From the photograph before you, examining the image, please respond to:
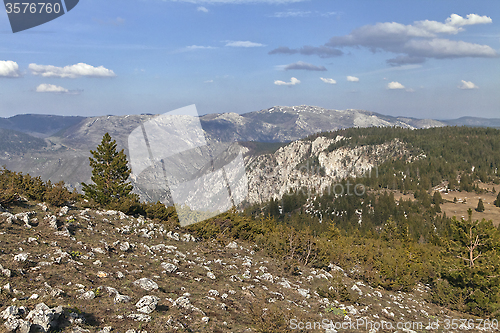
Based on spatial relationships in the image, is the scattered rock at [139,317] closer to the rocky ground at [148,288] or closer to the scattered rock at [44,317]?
the rocky ground at [148,288]

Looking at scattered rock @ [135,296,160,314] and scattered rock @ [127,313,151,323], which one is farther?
scattered rock @ [135,296,160,314]

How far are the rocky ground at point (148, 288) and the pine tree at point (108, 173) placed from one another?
14779 millimetres

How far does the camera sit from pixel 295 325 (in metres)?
11.7

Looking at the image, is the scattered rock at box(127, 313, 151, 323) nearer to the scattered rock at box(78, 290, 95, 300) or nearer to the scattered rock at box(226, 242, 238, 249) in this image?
the scattered rock at box(78, 290, 95, 300)

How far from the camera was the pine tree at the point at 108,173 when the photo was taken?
36062 millimetres

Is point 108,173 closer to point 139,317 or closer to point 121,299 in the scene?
point 121,299

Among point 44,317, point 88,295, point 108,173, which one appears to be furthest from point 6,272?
point 108,173

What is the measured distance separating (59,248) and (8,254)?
207 centimetres

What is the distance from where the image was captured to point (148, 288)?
39.4 ft

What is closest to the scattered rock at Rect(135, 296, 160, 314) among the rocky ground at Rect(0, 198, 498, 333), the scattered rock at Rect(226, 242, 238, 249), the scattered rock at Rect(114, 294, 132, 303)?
the rocky ground at Rect(0, 198, 498, 333)

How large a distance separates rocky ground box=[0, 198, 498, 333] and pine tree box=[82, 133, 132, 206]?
48.5 ft

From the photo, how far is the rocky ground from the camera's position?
909 centimetres

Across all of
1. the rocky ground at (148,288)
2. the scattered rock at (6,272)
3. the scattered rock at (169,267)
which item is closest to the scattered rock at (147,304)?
the rocky ground at (148,288)

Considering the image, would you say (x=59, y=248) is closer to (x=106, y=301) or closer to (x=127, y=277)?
(x=127, y=277)
